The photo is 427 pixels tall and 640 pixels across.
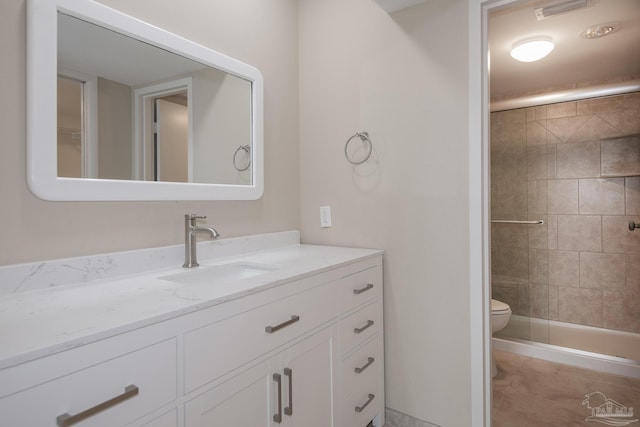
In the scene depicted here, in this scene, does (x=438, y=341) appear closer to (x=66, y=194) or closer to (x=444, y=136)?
(x=444, y=136)

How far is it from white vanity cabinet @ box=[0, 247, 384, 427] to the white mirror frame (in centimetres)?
65

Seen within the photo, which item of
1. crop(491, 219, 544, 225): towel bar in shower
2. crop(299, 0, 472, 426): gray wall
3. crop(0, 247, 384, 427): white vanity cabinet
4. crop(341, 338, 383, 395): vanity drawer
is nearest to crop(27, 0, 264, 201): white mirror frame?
crop(0, 247, 384, 427): white vanity cabinet

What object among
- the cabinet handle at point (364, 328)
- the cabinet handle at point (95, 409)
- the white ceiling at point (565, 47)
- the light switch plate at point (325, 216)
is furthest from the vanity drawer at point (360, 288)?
the white ceiling at point (565, 47)

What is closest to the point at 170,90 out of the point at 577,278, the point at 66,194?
the point at 66,194

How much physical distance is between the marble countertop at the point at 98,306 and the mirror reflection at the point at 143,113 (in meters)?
0.40

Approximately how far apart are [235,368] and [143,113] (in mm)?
1067

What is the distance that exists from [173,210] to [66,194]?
0.42m

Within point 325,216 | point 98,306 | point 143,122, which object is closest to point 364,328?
point 325,216

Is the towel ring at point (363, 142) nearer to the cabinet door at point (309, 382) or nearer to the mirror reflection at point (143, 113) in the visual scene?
the mirror reflection at point (143, 113)

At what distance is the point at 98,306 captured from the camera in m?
0.92

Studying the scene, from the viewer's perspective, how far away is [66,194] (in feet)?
3.80

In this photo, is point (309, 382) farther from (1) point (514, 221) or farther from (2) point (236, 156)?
(1) point (514, 221)

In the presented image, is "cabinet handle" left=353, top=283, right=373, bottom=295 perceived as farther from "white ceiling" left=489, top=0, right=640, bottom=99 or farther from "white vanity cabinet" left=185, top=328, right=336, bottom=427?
"white ceiling" left=489, top=0, right=640, bottom=99

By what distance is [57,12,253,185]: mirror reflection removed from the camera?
120 centimetres
